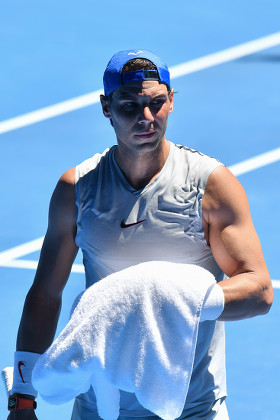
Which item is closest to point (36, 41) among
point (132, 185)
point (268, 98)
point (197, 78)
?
point (197, 78)

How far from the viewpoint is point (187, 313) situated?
8.83 feet

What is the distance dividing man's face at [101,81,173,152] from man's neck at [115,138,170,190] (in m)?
0.07

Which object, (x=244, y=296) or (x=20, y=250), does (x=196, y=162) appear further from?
(x=20, y=250)

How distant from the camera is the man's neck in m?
3.27

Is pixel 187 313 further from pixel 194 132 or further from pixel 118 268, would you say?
pixel 194 132

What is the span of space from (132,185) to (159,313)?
0.73m

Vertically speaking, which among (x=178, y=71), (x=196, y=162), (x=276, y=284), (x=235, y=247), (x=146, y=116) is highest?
(x=178, y=71)

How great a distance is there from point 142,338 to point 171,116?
5539 millimetres

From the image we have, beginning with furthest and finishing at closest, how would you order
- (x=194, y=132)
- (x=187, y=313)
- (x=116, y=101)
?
(x=194, y=132)
(x=116, y=101)
(x=187, y=313)

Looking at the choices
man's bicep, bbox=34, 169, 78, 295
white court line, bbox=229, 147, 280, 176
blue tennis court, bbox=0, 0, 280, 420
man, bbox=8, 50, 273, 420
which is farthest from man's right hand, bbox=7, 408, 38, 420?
white court line, bbox=229, 147, 280, 176

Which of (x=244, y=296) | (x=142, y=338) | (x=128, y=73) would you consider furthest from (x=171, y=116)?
(x=142, y=338)

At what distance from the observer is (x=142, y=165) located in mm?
3279

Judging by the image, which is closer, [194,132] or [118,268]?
[118,268]

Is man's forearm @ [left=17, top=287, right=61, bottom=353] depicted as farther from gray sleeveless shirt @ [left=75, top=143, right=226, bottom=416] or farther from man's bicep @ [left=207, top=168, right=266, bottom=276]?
man's bicep @ [left=207, top=168, right=266, bottom=276]
